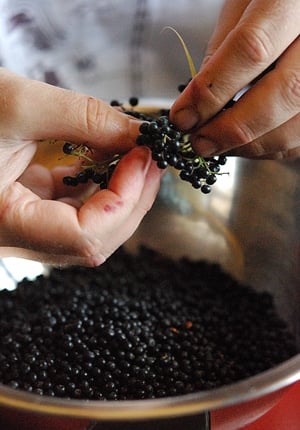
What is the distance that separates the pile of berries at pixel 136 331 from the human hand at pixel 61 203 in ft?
1.02

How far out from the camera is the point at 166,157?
2.80 ft

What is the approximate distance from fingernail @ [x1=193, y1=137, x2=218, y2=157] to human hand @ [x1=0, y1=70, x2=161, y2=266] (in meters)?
0.07

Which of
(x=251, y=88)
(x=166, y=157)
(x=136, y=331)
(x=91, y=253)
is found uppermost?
(x=251, y=88)

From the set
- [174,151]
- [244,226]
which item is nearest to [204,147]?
[174,151]

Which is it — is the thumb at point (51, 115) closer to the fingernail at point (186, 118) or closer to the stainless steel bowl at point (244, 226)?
the fingernail at point (186, 118)

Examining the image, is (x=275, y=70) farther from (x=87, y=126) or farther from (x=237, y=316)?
(x=237, y=316)

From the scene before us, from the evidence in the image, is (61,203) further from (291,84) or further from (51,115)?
(291,84)

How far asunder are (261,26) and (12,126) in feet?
1.19

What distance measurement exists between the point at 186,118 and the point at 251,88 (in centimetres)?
10

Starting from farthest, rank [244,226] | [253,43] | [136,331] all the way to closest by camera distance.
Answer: [244,226] < [136,331] < [253,43]

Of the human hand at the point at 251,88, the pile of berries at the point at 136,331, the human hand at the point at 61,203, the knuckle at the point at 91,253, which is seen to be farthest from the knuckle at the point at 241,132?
the pile of berries at the point at 136,331

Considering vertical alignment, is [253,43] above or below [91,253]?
above

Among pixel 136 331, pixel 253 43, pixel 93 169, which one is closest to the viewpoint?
pixel 253 43

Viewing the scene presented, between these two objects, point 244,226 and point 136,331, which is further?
point 244,226
